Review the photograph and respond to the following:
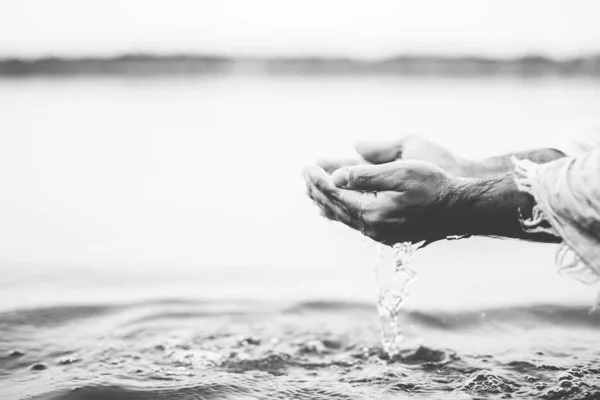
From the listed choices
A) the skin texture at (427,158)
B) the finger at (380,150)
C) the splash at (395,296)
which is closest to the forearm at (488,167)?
the skin texture at (427,158)

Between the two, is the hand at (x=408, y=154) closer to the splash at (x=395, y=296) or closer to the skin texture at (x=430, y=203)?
the splash at (x=395, y=296)

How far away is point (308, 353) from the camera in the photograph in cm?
406

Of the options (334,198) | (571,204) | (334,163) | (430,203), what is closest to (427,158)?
(334,163)

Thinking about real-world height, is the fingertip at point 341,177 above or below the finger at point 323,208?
above

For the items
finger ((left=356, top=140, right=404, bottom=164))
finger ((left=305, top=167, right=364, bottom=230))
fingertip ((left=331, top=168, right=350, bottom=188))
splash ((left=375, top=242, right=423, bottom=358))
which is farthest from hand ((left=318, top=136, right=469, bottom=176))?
fingertip ((left=331, top=168, right=350, bottom=188))

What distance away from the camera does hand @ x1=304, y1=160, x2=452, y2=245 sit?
2.82m

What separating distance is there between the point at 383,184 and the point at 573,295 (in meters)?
3.06

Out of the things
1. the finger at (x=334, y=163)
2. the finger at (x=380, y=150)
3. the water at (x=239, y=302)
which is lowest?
the water at (x=239, y=302)

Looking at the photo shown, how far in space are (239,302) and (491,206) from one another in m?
2.67

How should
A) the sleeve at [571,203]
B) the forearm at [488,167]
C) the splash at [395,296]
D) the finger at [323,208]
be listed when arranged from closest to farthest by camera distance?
the sleeve at [571,203] < the finger at [323,208] < the splash at [395,296] < the forearm at [488,167]

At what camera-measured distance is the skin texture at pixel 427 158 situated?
3.81m

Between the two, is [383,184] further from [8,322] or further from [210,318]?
[8,322]

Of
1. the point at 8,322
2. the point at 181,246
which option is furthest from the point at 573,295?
the point at 8,322

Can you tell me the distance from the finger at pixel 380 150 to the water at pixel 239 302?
3.63ft
